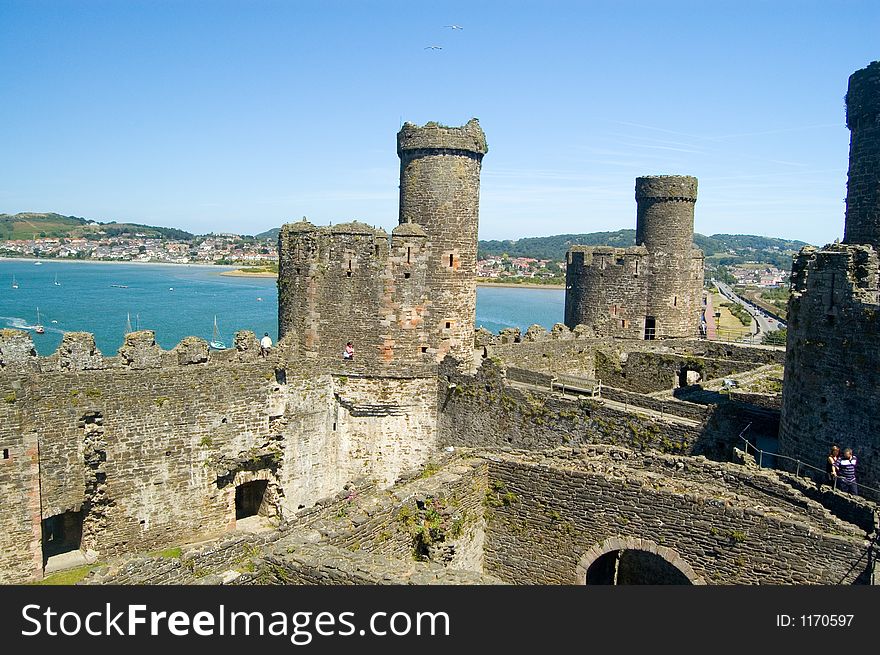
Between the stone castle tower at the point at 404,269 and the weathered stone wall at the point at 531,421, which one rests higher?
the stone castle tower at the point at 404,269

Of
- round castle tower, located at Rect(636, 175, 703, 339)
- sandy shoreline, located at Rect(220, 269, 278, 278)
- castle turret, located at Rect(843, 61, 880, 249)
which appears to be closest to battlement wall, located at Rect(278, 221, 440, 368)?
castle turret, located at Rect(843, 61, 880, 249)

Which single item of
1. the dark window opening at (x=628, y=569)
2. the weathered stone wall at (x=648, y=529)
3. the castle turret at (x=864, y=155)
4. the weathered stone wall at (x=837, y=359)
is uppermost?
the castle turret at (x=864, y=155)

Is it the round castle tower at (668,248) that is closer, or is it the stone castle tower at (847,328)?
the stone castle tower at (847,328)

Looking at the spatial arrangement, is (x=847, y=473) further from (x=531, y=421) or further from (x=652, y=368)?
(x=652, y=368)

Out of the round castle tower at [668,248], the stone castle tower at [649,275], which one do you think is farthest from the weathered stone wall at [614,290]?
the round castle tower at [668,248]

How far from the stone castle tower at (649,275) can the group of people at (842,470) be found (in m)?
15.4

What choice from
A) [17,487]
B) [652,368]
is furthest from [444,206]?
[17,487]

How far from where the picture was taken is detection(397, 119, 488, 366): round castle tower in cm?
1872

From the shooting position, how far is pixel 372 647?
660 centimetres

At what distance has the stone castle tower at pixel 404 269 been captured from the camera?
1855 centimetres

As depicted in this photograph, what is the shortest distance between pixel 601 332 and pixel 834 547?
17.0 meters

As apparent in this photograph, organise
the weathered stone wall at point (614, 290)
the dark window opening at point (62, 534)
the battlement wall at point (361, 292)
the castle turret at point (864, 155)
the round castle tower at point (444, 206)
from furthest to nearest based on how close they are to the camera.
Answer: the weathered stone wall at point (614, 290) → the round castle tower at point (444, 206) → the battlement wall at point (361, 292) → the dark window opening at point (62, 534) → the castle turret at point (864, 155)

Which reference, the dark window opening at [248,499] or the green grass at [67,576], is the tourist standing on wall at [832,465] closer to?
the dark window opening at [248,499]

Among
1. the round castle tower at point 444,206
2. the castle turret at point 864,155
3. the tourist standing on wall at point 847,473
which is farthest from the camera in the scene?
the round castle tower at point 444,206
